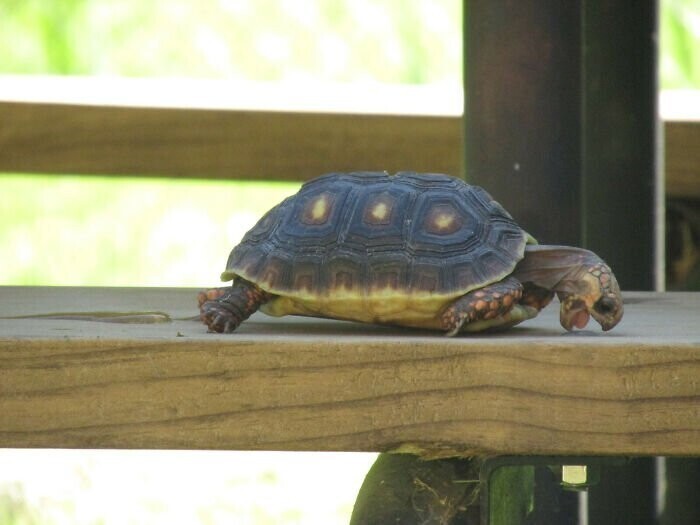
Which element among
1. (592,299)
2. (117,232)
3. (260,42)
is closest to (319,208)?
(592,299)

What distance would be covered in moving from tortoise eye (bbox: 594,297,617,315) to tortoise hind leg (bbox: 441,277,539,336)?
9cm

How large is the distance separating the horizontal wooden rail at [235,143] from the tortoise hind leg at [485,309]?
1.74 m

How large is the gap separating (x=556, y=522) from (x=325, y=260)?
0.70m

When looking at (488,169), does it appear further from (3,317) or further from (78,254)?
(78,254)

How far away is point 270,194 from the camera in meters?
5.18

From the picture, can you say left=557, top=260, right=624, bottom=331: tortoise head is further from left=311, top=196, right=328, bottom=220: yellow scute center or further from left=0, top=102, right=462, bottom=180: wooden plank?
left=0, top=102, right=462, bottom=180: wooden plank

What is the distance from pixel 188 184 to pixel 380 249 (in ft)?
9.07

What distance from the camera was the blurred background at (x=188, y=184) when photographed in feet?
11.9

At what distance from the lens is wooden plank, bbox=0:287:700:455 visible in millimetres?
1348

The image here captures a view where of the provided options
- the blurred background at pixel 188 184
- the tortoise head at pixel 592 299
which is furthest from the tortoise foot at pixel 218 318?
the blurred background at pixel 188 184

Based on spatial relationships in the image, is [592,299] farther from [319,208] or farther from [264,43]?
[264,43]

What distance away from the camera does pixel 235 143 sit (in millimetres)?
3535

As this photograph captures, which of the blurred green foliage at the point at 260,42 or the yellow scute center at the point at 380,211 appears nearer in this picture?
the yellow scute center at the point at 380,211

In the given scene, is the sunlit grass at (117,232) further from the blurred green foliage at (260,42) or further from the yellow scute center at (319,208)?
the yellow scute center at (319,208)
